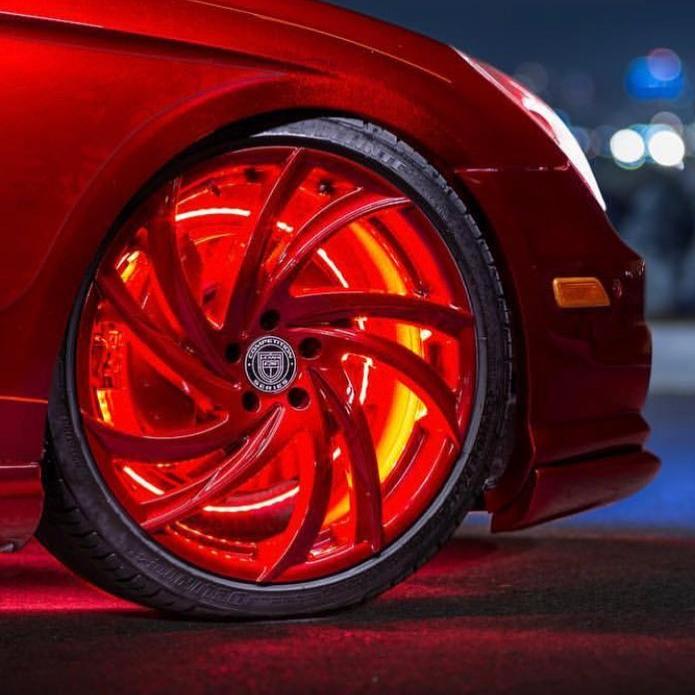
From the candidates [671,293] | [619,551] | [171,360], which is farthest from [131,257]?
[671,293]

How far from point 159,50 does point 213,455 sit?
93 centimetres

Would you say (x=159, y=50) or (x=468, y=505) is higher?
(x=159, y=50)

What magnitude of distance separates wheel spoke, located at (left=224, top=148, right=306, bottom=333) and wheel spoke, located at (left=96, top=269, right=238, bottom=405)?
0.11 meters

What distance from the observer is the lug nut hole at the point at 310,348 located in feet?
12.4

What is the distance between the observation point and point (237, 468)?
12.3ft

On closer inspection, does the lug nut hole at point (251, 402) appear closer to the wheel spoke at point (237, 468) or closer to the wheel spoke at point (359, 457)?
the wheel spoke at point (237, 468)

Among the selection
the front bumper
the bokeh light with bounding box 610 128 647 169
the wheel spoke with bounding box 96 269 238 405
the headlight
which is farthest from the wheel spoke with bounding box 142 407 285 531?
the bokeh light with bounding box 610 128 647 169

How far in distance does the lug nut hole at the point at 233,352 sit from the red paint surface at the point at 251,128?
41 centimetres

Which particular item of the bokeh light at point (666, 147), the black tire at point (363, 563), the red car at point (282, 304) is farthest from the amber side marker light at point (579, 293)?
the bokeh light at point (666, 147)

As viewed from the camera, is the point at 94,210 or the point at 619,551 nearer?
the point at 94,210

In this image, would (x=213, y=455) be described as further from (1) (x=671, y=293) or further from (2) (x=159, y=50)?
(1) (x=671, y=293)

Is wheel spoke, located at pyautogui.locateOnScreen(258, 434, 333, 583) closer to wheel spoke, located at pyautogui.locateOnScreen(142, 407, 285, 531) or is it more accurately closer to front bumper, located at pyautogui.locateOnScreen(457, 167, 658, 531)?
wheel spoke, located at pyautogui.locateOnScreen(142, 407, 285, 531)

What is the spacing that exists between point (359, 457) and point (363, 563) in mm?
228

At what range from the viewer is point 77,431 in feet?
11.4
